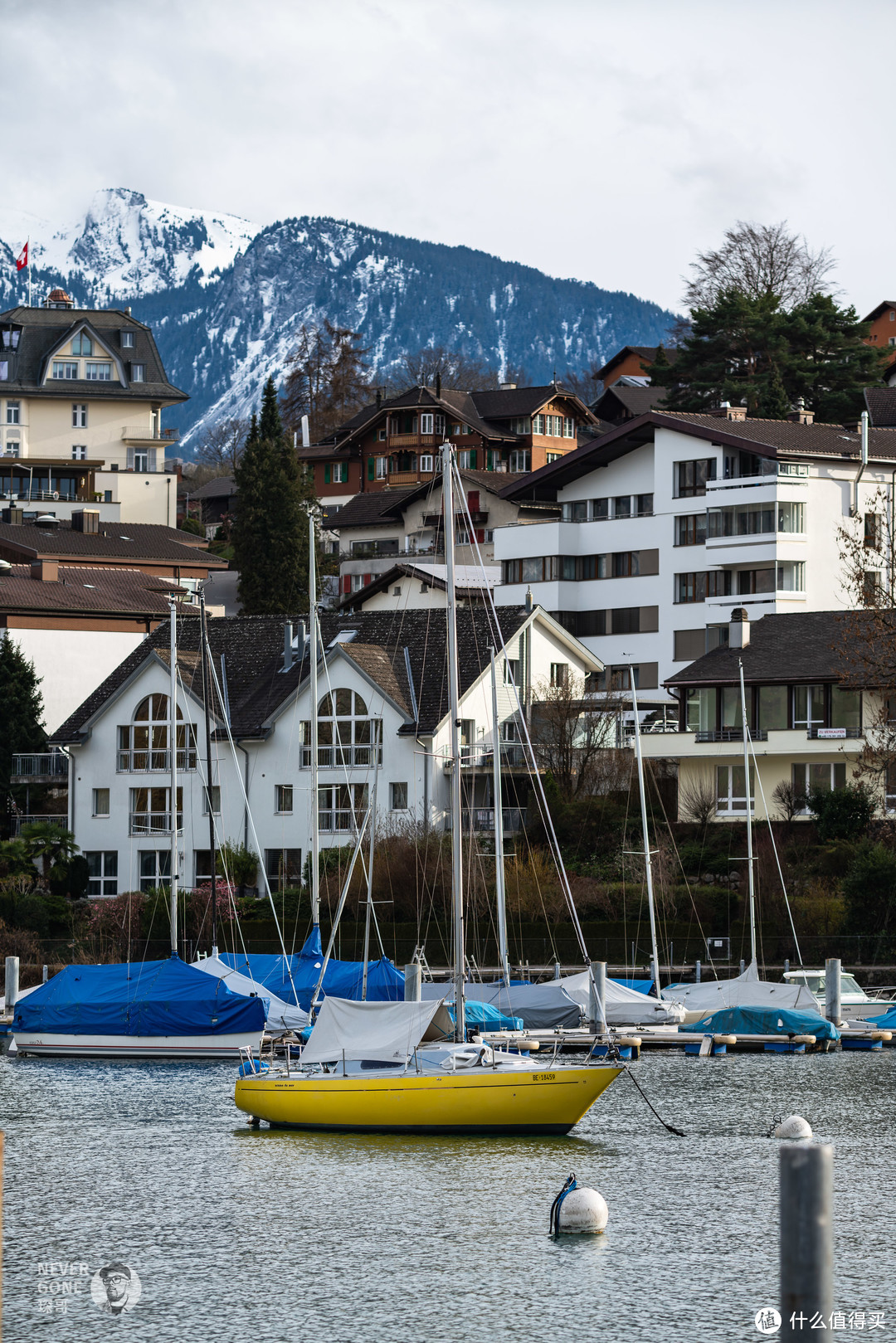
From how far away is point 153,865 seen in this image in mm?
78438

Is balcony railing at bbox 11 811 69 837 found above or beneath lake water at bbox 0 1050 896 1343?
above

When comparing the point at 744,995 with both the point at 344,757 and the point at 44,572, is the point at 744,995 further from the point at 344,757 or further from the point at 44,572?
the point at 44,572

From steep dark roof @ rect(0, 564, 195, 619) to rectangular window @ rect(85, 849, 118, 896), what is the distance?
1733 cm

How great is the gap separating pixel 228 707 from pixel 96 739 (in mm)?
6097

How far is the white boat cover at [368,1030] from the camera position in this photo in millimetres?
36406

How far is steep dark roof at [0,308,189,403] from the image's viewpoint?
138375mm

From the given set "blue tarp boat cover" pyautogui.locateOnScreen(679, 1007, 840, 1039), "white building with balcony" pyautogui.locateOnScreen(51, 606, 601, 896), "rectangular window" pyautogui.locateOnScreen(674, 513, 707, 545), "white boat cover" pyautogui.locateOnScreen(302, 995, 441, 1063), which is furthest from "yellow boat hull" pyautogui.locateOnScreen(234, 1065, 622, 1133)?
"rectangular window" pyautogui.locateOnScreen(674, 513, 707, 545)

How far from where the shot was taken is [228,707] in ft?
262

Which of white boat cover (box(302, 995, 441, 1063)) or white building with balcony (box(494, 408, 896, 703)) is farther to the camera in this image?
white building with balcony (box(494, 408, 896, 703))

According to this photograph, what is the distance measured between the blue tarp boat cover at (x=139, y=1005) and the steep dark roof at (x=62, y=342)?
87967 millimetres

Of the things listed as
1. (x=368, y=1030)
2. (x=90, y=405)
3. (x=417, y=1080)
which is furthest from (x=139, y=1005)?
(x=90, y=405)

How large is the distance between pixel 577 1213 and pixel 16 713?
204ft

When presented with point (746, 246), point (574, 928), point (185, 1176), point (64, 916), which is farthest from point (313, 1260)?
point (746, 246)

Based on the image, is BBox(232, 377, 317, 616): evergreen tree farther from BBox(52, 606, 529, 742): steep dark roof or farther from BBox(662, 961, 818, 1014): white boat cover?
BBox(662, 961, 818, 1014): white boat cover
